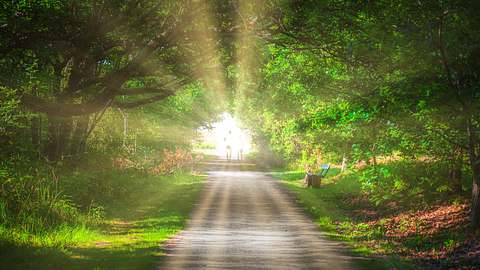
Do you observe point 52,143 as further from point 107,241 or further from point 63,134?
point 107,241

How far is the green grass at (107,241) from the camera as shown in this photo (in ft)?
36.9

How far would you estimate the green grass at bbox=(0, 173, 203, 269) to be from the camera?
1124 centimetres

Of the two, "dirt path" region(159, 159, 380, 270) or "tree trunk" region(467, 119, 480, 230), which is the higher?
"tree trunk" region(467, 119, 480, 230)

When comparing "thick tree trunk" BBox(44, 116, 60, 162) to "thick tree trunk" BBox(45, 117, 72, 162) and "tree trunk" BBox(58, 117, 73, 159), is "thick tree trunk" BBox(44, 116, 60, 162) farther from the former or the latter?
"tree trunk" BBox(58, 117, 73, 159)

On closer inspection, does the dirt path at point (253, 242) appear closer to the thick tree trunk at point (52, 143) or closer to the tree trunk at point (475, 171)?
the tree trunk at point (475, 171)

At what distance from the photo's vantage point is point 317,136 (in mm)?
24406

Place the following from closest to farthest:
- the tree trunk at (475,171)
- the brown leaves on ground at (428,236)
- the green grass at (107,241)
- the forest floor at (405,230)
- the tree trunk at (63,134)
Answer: the green grass at (107,241) < the brown leaves on ground at (428,236) < the forest floor at (405,230) < the tree trunk at (475,171) < the tree trunk at (63,134)

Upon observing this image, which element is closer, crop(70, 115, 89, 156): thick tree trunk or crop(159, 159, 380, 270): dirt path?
crop(159, 159, 380, 270): dirt path

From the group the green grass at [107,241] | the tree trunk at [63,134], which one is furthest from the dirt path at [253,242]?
the tree trunk at [63,134]

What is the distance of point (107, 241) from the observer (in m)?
14.4

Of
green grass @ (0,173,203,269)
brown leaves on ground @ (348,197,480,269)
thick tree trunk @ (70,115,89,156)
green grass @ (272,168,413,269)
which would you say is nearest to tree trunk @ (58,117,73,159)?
thick tree trunk @ (70,115,89,156)

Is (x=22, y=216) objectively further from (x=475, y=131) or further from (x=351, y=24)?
(x=475, y=131)

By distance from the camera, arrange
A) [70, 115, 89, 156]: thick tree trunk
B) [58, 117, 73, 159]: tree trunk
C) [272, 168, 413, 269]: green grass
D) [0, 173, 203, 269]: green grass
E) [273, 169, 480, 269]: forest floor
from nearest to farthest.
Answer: [0, 173, 203, 269]: green grass
[273, 169, 480, 269]: forest floor
[272, 168, 413, 269]: green grass
[58, 117, 73, 159]: tree trunk
[70, 115, 89, 156]: thick tree trunk

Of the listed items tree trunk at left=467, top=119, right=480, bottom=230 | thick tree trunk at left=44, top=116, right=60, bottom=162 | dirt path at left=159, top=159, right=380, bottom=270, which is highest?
thick tree trunk at left=44, top=116, right=60, bottom=162
